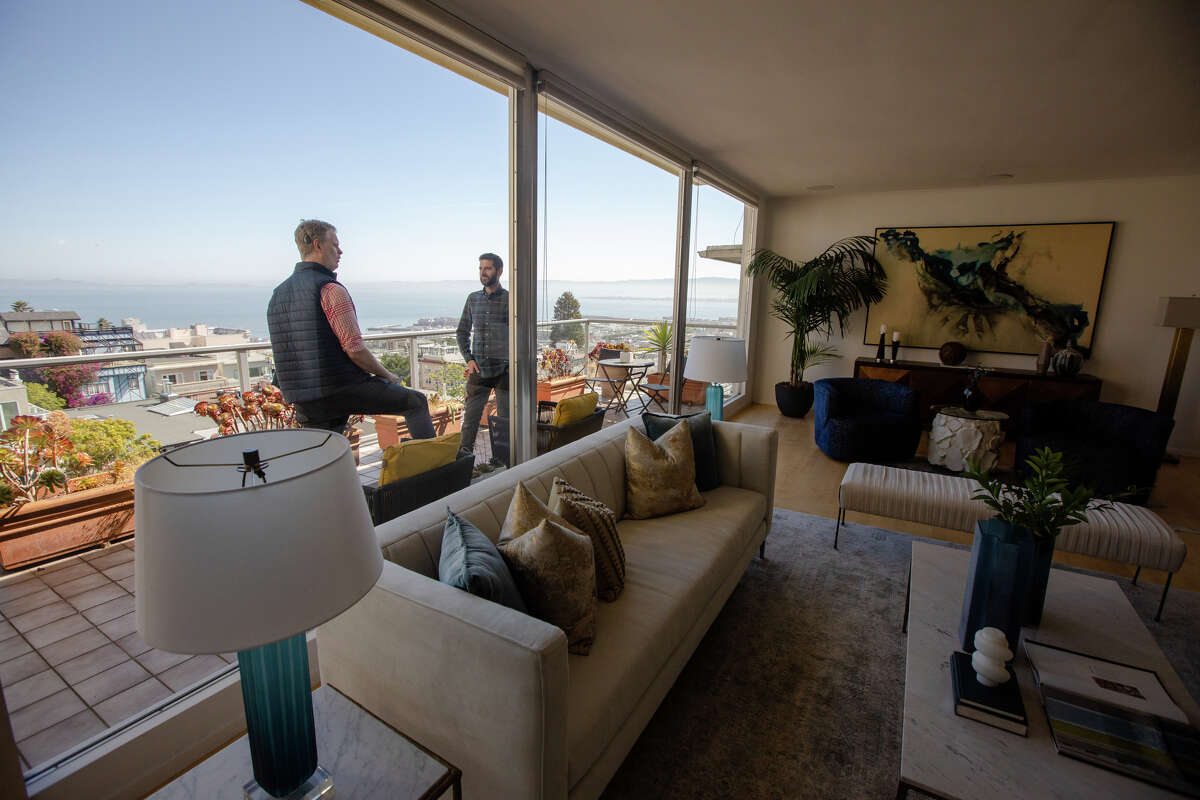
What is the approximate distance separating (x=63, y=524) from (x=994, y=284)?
7056mm

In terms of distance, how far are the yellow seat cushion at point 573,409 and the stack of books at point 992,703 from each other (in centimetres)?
197

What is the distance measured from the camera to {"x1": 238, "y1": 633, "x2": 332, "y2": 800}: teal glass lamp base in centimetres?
102

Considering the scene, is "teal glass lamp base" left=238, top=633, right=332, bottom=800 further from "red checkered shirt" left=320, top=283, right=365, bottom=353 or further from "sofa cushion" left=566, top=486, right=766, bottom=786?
"red checkered shirt" left=320, top=283, right=365, bottom=353

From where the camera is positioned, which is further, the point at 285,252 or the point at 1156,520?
the point at 1156,520

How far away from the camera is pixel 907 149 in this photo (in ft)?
14.0

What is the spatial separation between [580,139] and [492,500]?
8.03 feet

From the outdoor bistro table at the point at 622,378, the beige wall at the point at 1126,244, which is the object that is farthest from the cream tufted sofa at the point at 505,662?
the beige wall at the point at 1126,244

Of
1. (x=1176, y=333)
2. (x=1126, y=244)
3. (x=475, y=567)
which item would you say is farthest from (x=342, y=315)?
(x=1126, y=244)

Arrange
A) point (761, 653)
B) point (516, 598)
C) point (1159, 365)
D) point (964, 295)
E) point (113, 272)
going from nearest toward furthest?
1. point (516, 598)
2. point (113, 272)
3. point (761, 653)
4. point (1159, 365)
5. point (964, 295)

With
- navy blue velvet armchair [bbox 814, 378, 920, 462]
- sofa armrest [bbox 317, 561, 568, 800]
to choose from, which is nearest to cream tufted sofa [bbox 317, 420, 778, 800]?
sofa armrest [bbox 317, 561, 568, 800]

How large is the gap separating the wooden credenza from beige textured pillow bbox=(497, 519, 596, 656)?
5.11 meters

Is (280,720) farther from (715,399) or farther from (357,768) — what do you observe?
(715,399)

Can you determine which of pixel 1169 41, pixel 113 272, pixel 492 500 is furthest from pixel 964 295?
pixel 113 272

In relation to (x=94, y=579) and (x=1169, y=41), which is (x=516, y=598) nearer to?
(x=94, y=579)
